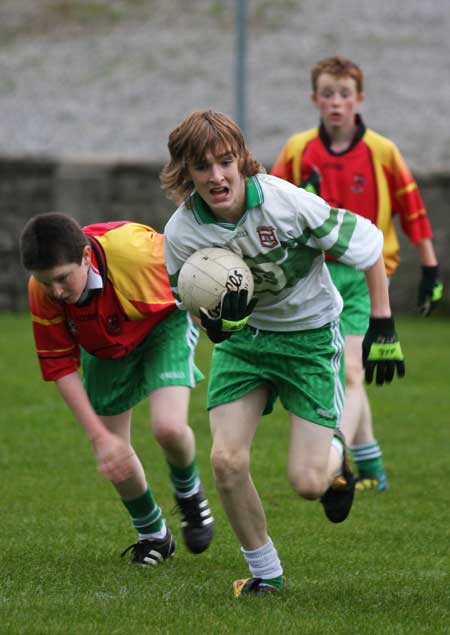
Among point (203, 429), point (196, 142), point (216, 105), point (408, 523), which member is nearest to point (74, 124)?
point (216, 105)

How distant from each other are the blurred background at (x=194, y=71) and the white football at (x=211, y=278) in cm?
944

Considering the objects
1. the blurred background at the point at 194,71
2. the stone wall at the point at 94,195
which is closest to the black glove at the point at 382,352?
the stone wall at the point at 94,195

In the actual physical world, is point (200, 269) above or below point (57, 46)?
above

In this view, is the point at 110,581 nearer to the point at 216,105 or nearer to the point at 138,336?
the point at 138,336

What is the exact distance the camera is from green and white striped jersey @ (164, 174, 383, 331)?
4535 mm

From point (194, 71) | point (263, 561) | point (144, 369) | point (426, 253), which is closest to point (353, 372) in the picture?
point (426, 253)

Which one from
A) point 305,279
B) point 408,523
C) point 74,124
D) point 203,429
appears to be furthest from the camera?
point 74,124

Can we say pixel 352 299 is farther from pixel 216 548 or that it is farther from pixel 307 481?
pixel 307 481

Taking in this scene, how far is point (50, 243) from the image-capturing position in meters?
4.68

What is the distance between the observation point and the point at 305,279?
4.77 m

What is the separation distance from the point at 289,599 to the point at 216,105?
503 inches

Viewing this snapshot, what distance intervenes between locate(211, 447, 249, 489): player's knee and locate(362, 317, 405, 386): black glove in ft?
1.83

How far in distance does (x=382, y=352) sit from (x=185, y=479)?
4.44 ft

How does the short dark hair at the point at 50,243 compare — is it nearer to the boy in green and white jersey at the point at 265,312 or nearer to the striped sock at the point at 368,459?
the boy in green and white jersey at the point at 265,312
